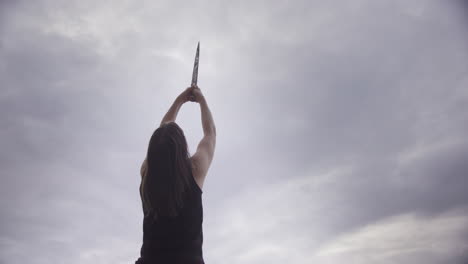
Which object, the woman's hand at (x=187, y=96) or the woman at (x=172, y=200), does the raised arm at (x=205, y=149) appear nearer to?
the woman at (x=172, y=200)

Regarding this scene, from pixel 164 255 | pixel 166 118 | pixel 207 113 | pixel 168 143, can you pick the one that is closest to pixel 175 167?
pixel 168 143

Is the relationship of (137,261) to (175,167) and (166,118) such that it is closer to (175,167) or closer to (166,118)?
(175,167)

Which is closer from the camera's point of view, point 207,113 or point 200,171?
point 200,171

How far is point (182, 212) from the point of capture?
3965 millimetres

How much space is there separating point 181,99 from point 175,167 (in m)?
2.50

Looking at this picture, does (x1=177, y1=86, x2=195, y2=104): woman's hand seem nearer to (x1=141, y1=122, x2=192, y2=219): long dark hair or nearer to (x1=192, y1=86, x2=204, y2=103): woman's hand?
(x1=192, y1=86, x2=204, y2=103): woman's hand

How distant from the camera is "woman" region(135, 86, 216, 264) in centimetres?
377

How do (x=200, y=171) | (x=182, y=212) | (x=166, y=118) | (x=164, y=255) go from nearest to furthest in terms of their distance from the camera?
(x=164, y=255) → (x=182, y=212) → (x=200, y=171) → (x=166, y=118)

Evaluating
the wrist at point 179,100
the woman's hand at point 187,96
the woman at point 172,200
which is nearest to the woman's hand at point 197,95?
the woman's hand at point 187,96

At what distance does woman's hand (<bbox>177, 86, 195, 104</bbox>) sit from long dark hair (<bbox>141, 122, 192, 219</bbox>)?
6.62ft

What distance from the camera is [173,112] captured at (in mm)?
6230

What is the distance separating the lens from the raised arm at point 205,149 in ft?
14.1

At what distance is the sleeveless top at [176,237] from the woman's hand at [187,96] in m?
2.48

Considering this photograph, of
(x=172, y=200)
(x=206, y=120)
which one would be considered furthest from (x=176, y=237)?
(x=206, y=120)
